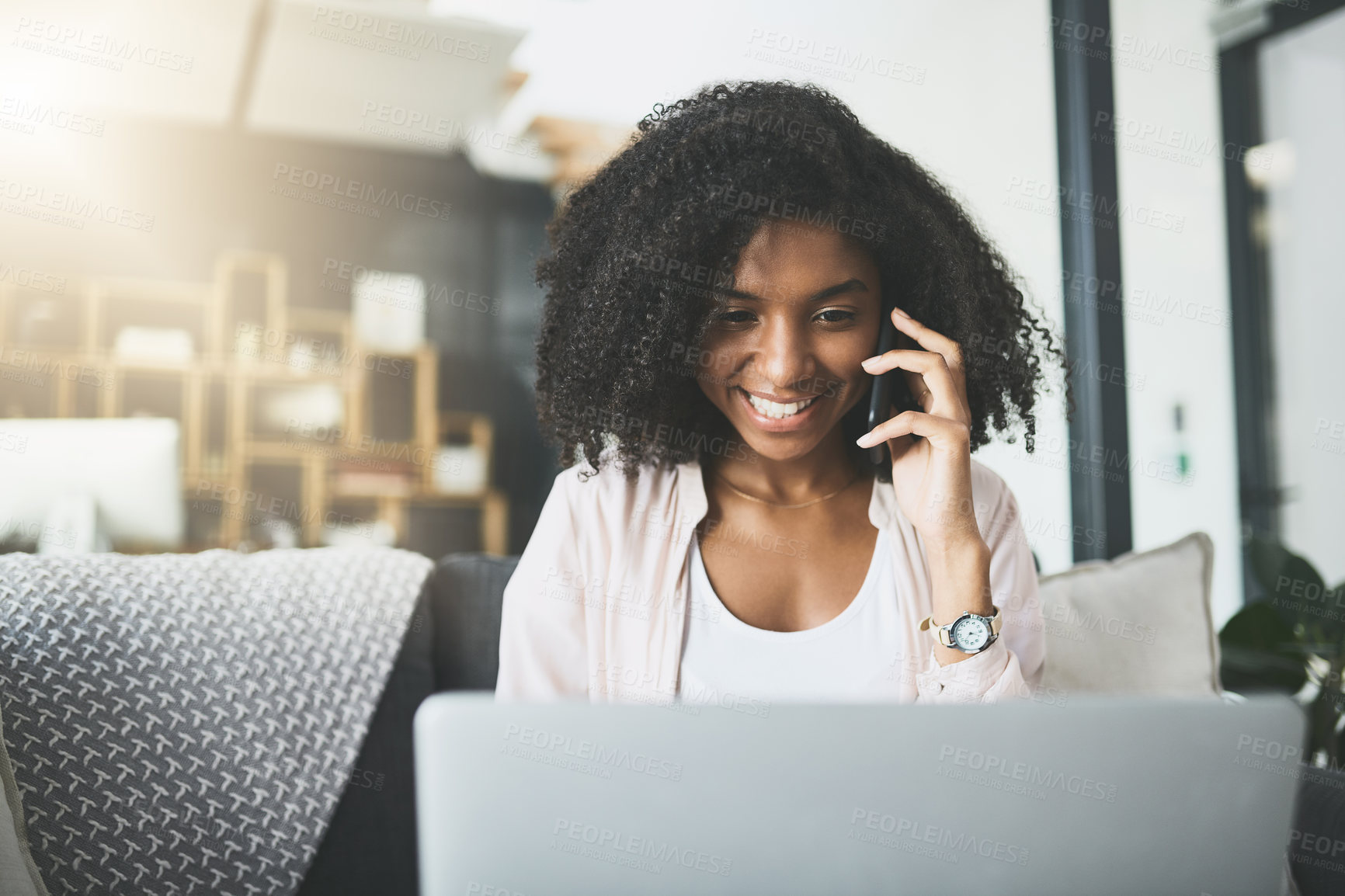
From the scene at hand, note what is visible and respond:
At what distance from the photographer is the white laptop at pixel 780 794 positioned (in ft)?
1.75

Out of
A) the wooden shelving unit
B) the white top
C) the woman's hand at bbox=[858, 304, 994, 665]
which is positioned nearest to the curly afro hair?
the woman's hand at bbox=[858, 304, 994, 665]

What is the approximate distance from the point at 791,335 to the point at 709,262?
14 centimetres

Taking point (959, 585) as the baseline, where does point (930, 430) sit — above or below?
above

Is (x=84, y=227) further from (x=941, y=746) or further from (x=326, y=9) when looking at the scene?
(x=941, y=746)

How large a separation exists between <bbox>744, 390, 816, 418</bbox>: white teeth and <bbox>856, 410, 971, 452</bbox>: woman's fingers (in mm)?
84

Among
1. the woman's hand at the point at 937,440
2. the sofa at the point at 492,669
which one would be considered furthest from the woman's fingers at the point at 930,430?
the sofa at the point at 492,669

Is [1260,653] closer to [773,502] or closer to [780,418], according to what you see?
[773,502]

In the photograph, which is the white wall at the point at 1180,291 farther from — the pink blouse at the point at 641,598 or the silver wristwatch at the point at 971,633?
the silver wristwatch at the point at 971,633

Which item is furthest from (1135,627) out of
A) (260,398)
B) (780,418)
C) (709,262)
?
(260,398)

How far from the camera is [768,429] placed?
1187 millimetres

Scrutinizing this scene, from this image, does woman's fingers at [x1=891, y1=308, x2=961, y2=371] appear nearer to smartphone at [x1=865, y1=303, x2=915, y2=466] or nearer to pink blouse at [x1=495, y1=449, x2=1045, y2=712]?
smartphone at [x1=865, y1=303, x2=915, y2=466]

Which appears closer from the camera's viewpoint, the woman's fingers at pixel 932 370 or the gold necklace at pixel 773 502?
the woman's fingers at pixel 932 370

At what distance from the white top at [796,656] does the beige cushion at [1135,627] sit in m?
0.35

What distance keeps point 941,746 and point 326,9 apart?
150 inches
